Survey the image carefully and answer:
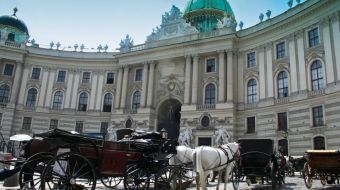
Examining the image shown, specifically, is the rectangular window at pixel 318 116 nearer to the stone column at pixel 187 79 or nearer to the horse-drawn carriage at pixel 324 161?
the stone column at pixel 187 79

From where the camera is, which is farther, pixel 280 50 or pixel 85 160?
pixel 280 50

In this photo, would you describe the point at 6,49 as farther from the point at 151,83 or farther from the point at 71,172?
the point at 71,172

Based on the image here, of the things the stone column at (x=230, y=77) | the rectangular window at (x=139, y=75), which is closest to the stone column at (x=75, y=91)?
the rectangular window at (x=139, y=75)

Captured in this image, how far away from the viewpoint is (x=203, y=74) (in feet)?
121

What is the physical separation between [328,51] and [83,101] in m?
32.0

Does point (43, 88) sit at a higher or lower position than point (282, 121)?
higher

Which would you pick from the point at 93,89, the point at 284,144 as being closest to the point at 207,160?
the point at 284,144

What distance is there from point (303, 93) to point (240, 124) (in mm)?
7656

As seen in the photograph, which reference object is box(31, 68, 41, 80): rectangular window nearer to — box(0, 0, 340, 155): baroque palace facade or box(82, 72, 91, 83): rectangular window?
box(0, 0, 340, 155): baroque palace facade

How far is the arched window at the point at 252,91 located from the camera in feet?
109

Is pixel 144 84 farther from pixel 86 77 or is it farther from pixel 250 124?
pixel 250 124

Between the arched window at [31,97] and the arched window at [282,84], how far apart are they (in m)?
32.7

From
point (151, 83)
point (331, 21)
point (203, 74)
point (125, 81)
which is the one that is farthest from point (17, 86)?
point (331, 21)

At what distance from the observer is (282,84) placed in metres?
31.0
